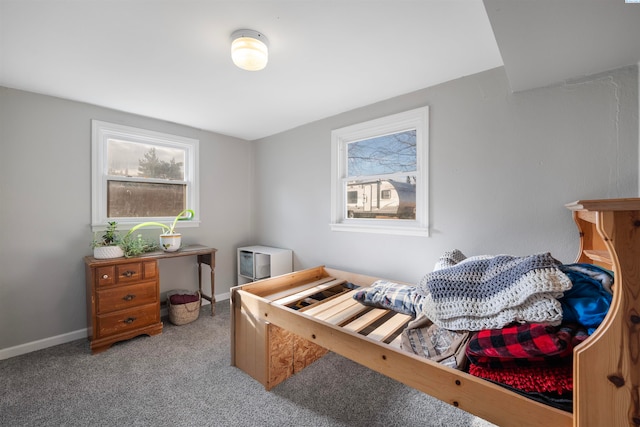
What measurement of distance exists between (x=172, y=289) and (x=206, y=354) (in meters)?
1.18

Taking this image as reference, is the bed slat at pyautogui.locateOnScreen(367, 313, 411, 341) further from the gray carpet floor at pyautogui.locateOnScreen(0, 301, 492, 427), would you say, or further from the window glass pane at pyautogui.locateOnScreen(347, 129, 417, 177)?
the window glass pane at pyautogui.locateOnScreen(347, 129, 417, 177)

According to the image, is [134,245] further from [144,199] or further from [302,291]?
[302,291]

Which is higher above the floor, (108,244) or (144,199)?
(144,199)

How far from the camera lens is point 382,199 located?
260 centimetres

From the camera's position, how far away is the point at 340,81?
2.10 metres

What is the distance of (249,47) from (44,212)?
7.72ft

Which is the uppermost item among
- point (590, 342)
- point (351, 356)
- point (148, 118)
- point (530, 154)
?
point (148, 118)

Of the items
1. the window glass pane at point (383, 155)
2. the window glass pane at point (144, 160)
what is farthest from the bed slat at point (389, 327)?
the window glass pane at point (144, 160)

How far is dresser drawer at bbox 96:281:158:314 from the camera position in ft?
7.43

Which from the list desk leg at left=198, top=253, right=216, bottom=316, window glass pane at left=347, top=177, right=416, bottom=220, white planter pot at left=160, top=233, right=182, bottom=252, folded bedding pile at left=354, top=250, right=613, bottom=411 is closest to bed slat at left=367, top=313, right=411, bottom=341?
folded bedding pile at left=354, top=250, right=613, bottom=411

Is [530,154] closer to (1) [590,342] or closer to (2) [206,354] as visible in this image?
(1) [590,342]

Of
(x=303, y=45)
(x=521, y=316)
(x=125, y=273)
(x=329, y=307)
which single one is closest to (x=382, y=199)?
(x=329, y=307)

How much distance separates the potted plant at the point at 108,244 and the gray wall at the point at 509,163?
7.07ft

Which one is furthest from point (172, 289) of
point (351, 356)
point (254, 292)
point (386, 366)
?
point (386, 366)
